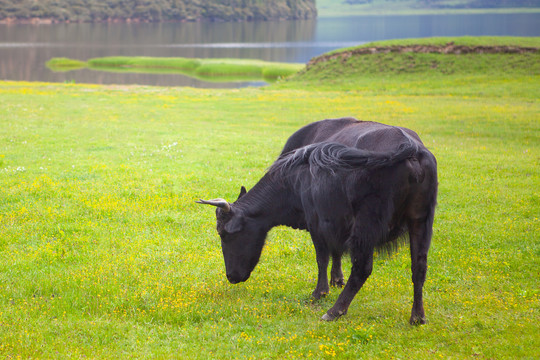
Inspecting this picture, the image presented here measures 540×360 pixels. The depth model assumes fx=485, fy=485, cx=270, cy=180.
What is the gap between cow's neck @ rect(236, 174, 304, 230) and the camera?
8008 mm

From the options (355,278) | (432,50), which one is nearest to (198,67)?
(432,50)

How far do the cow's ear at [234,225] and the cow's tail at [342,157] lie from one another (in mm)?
1160

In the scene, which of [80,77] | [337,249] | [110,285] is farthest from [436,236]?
[80,77]

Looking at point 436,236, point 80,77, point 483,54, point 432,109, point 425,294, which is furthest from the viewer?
point 80,77

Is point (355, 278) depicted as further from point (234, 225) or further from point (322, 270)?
point (234, 225)

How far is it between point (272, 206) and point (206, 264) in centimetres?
231

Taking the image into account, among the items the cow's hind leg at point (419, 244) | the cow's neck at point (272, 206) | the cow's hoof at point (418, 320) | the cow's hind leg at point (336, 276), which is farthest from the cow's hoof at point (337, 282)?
the cow's hind leg at point (419, 244)

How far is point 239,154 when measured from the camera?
1955 centimetres

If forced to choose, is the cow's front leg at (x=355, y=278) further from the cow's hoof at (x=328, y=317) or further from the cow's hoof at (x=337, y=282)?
the cow's hoof at (x=337, y=282)

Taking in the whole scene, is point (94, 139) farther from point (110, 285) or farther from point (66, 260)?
point (110, 285)

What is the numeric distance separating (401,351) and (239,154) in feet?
45.7

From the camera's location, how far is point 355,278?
7004 millimetres

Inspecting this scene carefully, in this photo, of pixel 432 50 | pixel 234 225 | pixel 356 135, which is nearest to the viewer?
pixel 356 135

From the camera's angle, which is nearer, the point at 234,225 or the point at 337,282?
the point at 234,225
